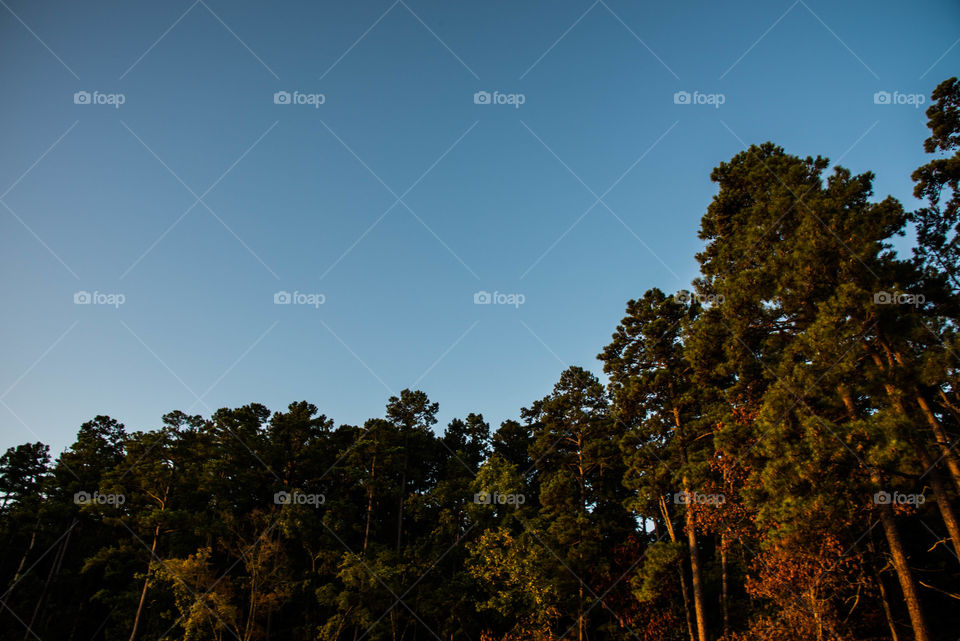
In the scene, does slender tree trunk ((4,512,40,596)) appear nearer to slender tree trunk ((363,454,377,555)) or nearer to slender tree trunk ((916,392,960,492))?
slender tree trunk ((363,454,377,555))

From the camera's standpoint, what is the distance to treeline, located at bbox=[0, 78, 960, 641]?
14422mm

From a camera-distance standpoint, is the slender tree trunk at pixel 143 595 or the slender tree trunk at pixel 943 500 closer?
the slender tree trunk at pixel 943 500

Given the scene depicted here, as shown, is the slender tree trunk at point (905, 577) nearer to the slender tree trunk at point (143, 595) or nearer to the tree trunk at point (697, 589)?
the tree trunk at point (697, 589)

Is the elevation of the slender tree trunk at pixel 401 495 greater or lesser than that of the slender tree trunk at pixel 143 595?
greater

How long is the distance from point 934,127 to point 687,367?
13304 millimetres

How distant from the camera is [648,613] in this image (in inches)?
1012

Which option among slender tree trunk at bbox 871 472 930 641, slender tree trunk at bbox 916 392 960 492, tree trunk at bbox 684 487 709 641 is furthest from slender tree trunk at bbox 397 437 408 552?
slender tree trunk at bbox 916 392 960 492

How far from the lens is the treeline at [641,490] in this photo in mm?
14422

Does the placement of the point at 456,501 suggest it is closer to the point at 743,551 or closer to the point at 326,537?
the point at 326,537

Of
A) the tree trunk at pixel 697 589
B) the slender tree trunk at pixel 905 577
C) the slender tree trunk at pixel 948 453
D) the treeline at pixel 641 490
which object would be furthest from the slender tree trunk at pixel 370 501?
the slender tree trunk at pixel 948 453

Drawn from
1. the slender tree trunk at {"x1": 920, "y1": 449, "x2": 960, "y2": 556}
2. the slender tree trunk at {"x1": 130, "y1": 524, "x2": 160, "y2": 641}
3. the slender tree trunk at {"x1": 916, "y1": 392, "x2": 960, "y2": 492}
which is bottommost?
the slender tree trunk at {"x1": 130, "y1": 524, "x2": 160, "y2": 641}

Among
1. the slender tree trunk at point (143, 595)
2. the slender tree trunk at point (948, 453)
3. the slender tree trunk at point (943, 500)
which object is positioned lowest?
the slender tree trunk at point (143, 595)

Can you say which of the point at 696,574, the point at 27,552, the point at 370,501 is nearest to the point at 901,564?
the point at 696,574

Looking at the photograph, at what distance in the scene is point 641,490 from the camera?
23.6m
